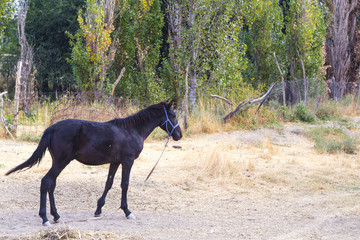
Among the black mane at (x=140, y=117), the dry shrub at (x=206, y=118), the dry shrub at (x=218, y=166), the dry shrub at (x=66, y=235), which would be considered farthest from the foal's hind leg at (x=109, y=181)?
the dry shrub at (x=206, y=118)

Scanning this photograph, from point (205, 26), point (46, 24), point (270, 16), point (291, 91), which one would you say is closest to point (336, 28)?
point (270, 16)

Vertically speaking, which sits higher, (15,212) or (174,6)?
(174,6)

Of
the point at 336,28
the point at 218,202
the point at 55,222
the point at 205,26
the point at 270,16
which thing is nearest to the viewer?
the point at 55,222

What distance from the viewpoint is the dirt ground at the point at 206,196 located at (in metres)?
6.40

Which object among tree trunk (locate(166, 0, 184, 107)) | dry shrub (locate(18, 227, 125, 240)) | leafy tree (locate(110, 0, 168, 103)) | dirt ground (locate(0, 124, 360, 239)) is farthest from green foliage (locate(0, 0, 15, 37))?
dry shrub (locate(18, 227, 125, 240))

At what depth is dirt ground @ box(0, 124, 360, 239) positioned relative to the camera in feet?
21.0

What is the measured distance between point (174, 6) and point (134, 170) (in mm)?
12141

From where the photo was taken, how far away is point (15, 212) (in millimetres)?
7070

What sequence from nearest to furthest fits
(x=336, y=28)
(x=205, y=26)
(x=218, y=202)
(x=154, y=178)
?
1. (x=218, y=202)
2. (x=154, y=178)
3. (x=205, y=26)
4. (x=336, y=28)

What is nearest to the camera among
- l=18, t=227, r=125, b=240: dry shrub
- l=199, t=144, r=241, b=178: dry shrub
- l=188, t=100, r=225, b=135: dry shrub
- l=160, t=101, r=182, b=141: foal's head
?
l=18, t=227, r=125, b=240: dry shrub

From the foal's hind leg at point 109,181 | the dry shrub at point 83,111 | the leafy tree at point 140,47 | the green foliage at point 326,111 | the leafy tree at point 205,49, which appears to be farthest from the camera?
the leafy tree at point 140,47

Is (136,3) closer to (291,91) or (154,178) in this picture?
(291,91)

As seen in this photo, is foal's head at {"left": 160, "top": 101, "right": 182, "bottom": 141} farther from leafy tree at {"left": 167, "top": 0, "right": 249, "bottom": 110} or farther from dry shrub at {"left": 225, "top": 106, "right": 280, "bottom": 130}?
leafy tree at {"left": 167, "top": 0, "right": 249, "bottom": 110}

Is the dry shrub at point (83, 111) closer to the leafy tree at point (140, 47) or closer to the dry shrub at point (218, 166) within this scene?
the dry shrub at point (218, 166)
